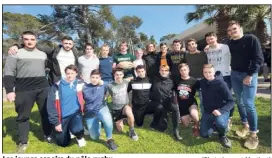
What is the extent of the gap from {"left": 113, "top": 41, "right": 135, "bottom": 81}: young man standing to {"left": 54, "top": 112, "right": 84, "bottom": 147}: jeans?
153cm

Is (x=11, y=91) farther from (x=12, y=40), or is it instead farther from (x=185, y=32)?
(x=185, y=32)

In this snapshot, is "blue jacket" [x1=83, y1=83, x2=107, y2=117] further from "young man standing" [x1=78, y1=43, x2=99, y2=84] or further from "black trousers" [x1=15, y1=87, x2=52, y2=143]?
"black trousers" [x1=15, y1=87, x2=52, y2=143]

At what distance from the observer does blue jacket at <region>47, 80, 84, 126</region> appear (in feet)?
15.6

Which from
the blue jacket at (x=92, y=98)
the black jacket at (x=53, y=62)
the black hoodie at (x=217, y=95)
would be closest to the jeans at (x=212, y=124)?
Answer: the black hoodie at (x=217, y=95)

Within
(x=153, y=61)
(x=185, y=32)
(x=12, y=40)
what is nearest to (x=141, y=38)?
(x=185, y=32)

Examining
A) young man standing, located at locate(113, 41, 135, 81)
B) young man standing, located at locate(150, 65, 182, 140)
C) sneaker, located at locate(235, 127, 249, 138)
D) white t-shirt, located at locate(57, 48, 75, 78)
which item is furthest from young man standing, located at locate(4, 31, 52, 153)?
sneaker, located at locate(235, 127, 249, 138)

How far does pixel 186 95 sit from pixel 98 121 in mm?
1825

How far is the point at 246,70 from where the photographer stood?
4641 millimetres

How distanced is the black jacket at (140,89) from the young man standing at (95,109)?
0.68 metres

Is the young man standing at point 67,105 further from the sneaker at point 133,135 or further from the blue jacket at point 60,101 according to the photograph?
the sneaker at point 133,135

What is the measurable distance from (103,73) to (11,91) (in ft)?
6.41

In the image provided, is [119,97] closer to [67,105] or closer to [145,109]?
[145,109]

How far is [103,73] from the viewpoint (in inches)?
229

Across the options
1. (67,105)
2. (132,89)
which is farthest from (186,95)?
(67,105)
